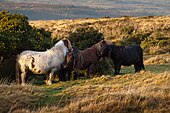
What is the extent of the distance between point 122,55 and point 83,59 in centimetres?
245

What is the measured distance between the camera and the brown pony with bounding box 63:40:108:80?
1570cm

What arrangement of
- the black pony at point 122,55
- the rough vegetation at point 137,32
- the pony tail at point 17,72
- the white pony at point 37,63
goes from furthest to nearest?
the rough vegetation at point 137,32 → the black pony at point 122,55 → the pony tail at point 17,72 → the white pony at point 37,63

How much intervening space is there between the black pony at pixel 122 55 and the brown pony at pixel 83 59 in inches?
13.0

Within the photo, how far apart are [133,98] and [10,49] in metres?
5.49

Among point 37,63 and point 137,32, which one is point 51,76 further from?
point 137,32

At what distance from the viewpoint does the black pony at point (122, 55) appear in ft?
57.5

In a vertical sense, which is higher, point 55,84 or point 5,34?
point 5,34

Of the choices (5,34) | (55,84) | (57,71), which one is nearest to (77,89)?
(55,84)

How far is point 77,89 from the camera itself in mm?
12523

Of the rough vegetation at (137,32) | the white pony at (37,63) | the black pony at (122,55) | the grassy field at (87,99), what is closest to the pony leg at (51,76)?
the white pony at (37,63)

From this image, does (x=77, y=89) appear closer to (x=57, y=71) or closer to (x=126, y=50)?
(x=57, y=71)

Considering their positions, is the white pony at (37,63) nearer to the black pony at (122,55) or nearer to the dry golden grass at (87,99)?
the dry golden grass at (87,99)

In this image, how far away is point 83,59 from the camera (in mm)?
16281

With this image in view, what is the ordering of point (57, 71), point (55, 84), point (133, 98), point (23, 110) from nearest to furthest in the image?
point (23, 110), point (133, 98), point (55, 84), point (57, 71)
